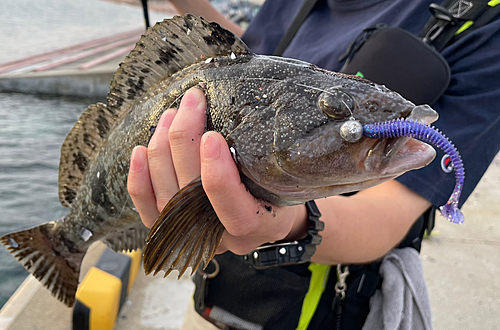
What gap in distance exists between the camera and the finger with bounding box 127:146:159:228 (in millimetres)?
1207

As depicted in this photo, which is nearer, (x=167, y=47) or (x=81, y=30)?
(x=167, y=47)

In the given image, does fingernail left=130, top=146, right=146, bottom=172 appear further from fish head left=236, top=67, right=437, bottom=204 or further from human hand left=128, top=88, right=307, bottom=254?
fish head left=236, top=67, right=437, bottom=204

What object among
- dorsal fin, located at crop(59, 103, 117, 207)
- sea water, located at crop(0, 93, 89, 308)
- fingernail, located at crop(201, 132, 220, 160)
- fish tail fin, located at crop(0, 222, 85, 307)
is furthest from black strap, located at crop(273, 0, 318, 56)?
sea water, located at crop(0, 93, 89, 308)

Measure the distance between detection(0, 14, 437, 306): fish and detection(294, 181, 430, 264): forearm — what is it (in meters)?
0.44

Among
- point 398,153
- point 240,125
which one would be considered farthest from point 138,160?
point 398,153

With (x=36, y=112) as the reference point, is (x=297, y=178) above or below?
above

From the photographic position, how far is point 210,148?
1.00m

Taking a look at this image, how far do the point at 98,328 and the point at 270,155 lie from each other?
6.36ft

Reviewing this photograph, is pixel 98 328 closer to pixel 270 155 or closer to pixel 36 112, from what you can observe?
pixel 270 155

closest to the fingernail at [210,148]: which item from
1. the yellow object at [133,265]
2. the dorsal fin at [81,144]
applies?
the dorsal fin at [81,144]

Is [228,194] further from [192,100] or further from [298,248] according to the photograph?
[298,248]

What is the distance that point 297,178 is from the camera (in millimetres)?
1003

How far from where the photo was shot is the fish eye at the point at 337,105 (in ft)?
3.18

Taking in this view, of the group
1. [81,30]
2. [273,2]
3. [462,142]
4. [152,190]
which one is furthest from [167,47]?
[81,30]
